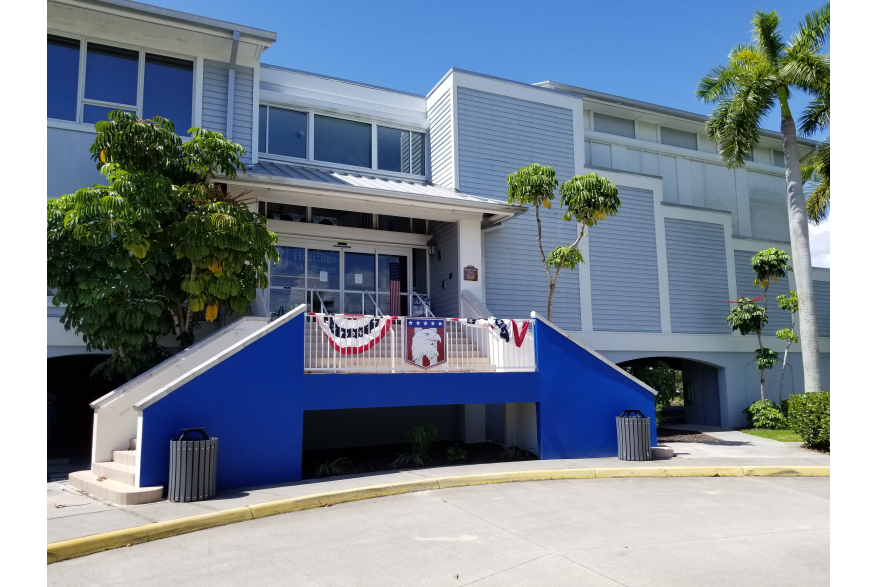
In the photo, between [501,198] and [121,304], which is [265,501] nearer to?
[121,304]

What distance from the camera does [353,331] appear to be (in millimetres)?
11164

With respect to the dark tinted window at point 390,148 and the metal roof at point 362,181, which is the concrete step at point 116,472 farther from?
the dark tinted window at point 390,148

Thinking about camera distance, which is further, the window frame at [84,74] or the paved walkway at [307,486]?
the window frame at [84,74]

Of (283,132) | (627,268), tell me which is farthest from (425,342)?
(627,268)

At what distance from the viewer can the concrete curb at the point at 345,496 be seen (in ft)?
21.3

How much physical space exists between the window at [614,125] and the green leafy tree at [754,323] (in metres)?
6.56

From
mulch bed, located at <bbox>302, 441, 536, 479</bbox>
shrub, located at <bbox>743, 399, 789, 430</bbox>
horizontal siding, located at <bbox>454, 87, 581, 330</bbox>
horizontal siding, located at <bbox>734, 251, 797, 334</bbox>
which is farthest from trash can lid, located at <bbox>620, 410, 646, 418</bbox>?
horizontal siding, located at <bbox>734, 251, 797, 334</bbox>

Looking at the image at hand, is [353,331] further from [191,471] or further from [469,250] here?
[469,250]

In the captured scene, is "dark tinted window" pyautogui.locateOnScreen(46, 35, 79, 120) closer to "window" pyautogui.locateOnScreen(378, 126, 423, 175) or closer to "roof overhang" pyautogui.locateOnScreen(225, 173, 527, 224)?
"roof overhang" pyautogui.locateOnScreen(225, 173, 527, 224)

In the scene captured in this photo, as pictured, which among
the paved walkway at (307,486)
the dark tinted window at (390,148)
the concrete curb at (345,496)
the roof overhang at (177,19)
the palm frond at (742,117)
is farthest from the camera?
the dark tinted window at (390,148)

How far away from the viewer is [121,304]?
10.6 metres

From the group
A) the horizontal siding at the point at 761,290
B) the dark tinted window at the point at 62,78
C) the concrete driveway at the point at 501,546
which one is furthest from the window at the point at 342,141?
the horizontal siding at the point at 761,290

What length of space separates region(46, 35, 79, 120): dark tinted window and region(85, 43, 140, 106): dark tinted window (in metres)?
0.27
